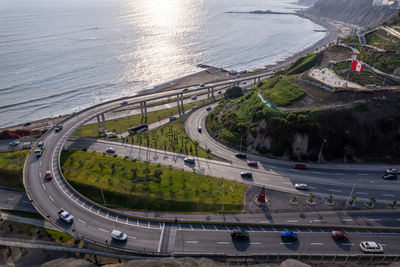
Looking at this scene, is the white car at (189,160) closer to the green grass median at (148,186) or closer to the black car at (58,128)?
the green grass median at (148,186)

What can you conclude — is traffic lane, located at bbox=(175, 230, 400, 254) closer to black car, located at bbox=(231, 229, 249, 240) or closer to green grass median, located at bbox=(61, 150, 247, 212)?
black car, located at bbox=(231, 229, 249, 240)

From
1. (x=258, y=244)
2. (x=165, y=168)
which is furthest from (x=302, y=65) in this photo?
(x=258, y=244)

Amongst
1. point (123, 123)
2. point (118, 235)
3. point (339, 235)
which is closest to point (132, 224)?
point (118, 235)

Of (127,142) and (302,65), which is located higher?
(302,65)

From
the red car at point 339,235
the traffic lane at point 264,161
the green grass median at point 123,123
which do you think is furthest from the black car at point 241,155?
the green grass median at point 123,123

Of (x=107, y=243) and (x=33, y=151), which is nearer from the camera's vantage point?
(x=107, y=243)

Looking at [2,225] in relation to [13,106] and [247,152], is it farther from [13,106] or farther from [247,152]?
[13,106]
